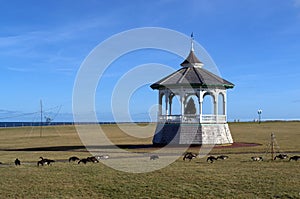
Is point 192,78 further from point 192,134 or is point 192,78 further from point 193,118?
point 192,134

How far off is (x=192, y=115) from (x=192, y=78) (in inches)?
149

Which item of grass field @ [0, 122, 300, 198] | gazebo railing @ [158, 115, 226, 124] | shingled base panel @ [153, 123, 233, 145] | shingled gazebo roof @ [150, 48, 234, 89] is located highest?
shingled gazebo roof @ [150, 48, 234, 89]

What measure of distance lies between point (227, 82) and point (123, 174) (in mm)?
24703

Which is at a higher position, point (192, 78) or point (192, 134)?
point (192, 78)

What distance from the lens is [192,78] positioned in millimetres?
40719

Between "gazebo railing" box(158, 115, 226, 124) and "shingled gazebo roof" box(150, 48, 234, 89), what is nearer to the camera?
"gazebo railing" box(158, 115, 226, 124)

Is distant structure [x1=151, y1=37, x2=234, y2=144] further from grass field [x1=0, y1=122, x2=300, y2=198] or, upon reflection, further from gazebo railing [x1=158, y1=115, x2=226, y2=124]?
grass field [x1=0, y1=122, x2=300, y2=198]

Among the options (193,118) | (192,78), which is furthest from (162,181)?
(192,78)

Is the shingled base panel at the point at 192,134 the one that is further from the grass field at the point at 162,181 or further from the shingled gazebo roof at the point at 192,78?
the grass field at the point at 162,181

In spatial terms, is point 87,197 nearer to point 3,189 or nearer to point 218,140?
point 3,189

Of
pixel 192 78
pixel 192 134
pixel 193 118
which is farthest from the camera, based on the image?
pixel 192 78

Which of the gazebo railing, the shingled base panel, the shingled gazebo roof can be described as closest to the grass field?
the shingled base panel

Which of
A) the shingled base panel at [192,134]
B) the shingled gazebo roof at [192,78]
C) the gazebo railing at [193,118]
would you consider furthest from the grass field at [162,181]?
the shingled gazebo roof at [192,78]

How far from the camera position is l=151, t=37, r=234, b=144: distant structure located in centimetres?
3944
